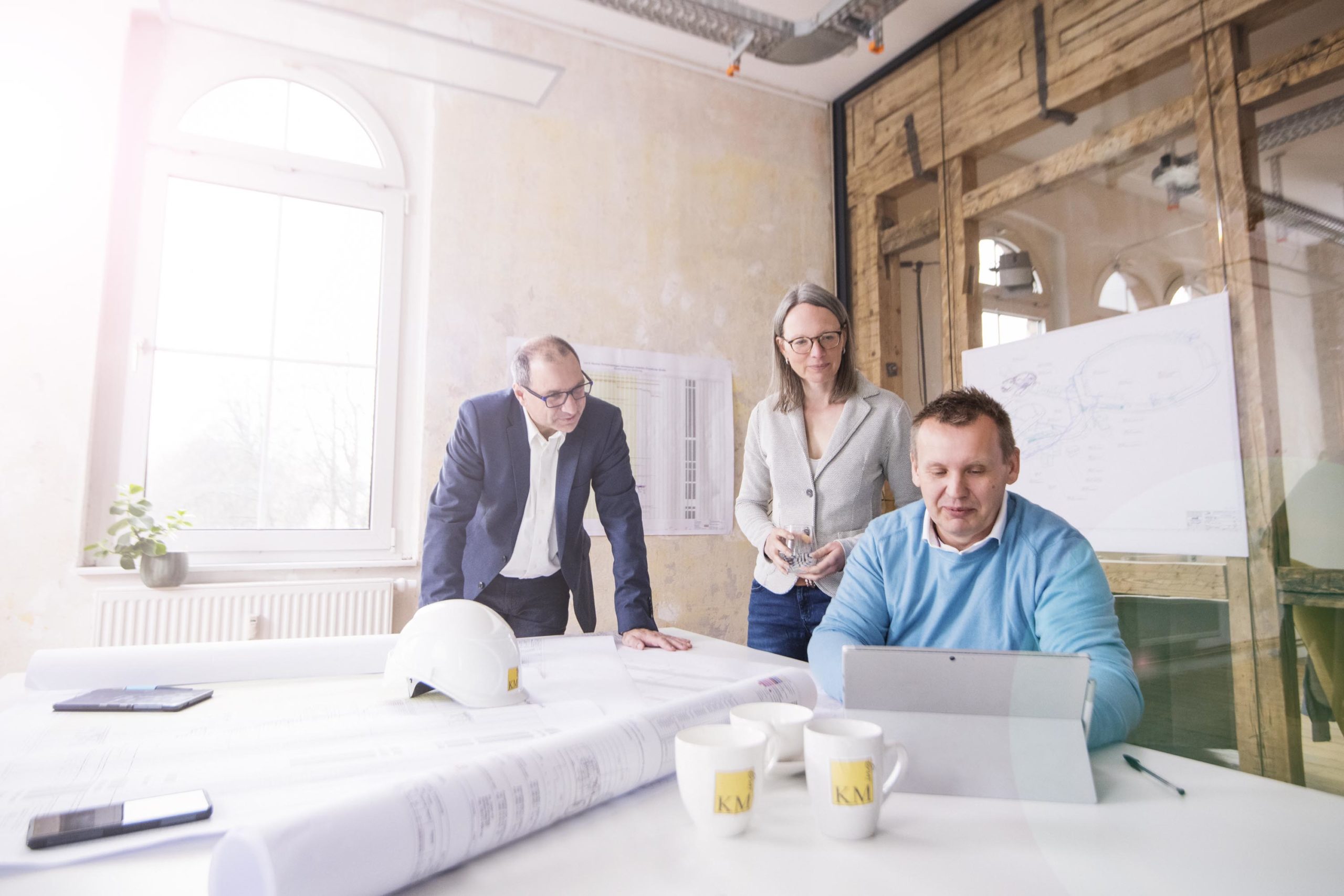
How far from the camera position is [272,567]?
8.20ft

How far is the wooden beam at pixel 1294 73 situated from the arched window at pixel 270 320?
2.81m

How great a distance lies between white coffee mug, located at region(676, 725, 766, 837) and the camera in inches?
24.6

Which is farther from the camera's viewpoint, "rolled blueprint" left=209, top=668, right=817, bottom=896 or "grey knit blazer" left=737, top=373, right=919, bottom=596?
"grey knit blazer" left=737, top=373, right=919, bottom=596

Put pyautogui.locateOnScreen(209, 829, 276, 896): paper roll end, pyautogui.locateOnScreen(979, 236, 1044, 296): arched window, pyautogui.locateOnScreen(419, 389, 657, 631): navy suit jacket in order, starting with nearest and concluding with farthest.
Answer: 1. pyautogui.locateOnScreen(209, 829, 276, 896): paper roll end
2. pyautogui.locateOnScreen(419, 389, 657, 631): navy suit jacket
3. pyautogui.locateOnScreen(979, 236, 1044, 296): arched window

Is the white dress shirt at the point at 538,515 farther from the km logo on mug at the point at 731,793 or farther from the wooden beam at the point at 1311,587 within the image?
the wooden beam at the point at 1311,587

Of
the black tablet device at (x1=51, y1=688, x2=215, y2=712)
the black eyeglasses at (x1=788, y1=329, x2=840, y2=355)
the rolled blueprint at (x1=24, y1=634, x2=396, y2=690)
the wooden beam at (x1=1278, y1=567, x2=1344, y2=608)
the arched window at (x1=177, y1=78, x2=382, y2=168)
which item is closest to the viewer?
the black tablet device at (x1=51, y1=688, x2=215, y2=712)

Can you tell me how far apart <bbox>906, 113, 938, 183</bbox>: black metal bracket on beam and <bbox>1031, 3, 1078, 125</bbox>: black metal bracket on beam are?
21.4 inches

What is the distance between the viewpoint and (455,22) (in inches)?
121

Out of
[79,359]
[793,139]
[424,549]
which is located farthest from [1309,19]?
[79,359]

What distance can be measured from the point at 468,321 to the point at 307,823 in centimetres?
248

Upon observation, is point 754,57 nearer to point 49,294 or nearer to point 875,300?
point 875,300

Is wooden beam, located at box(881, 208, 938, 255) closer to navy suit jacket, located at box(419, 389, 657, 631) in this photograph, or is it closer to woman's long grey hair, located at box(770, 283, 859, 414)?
woman's long grey hair, located at box(770, 283, 859, 414)

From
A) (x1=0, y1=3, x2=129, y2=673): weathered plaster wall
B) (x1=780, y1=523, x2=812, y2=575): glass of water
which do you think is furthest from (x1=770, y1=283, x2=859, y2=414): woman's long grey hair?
(x1=0, y1=3, x2=129, y2=673): weathered plaster wall

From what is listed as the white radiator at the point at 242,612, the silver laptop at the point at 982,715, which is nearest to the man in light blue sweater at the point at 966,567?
the silver laptop at the point at 982,715
